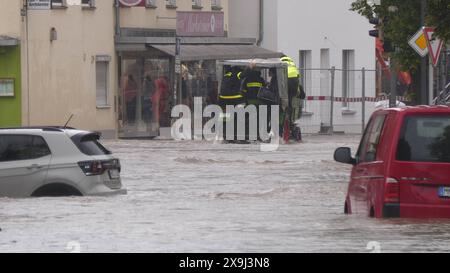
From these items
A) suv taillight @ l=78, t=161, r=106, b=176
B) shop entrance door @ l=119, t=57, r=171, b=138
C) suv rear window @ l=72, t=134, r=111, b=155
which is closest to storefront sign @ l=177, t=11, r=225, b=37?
shop entrance door @ l=119, t=57, r=171, b=138

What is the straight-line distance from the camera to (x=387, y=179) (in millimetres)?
14969

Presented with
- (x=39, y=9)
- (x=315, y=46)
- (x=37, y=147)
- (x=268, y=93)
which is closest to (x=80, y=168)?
(x=37, y=147)

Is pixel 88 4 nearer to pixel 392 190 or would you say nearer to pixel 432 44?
pixel 432 44

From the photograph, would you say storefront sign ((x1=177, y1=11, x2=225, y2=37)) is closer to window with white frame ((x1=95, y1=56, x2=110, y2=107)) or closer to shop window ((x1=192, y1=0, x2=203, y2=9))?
shop window ((x1=192, y1=0, x2=203, y2=9))

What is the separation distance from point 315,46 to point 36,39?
14679 millimetres

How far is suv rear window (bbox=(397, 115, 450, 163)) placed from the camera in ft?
49.1

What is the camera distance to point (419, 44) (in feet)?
93.8

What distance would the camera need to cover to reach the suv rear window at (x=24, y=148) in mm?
21203

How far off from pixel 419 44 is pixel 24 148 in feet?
32.6

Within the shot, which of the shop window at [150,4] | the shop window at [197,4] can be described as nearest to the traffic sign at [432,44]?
the shop window at [150,4]

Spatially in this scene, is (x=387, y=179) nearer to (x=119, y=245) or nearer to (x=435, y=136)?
(x=435, y=136)

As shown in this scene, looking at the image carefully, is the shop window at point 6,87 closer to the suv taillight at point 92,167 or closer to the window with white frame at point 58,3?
the window with white frame at point 58,3

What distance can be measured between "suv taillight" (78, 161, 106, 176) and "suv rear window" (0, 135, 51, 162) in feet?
1.69

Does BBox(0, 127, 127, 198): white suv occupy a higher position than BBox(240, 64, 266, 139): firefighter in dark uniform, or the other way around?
BBox(240, 64, 266, 139): firefighter in dark uniform
